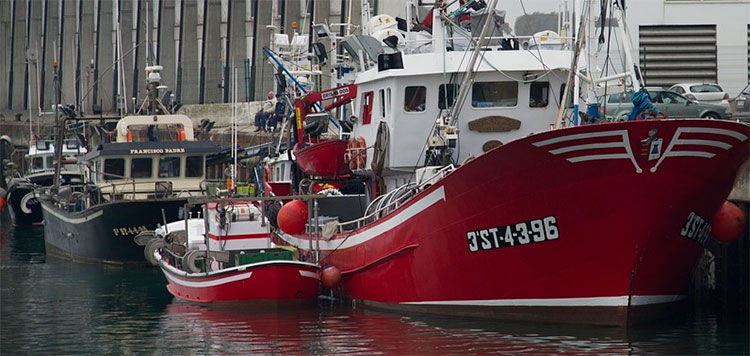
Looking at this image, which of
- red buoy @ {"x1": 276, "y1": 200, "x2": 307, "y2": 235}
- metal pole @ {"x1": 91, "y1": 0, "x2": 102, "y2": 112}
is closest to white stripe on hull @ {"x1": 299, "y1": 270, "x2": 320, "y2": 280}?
red buoy @ {"x1": 276, "y1": 200, "x2": 307, "y2": 235}

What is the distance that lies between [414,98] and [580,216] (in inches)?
193

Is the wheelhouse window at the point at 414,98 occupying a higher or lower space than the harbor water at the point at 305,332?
higher

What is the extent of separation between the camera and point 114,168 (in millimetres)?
30859

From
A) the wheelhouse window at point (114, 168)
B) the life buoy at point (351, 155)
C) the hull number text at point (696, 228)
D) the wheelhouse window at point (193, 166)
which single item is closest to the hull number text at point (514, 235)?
the hull number text at point (696, 228)

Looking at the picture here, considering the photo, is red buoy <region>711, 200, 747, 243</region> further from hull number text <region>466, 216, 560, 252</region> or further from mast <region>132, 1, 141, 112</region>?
mast <region>132, 1, 141, 112</region>

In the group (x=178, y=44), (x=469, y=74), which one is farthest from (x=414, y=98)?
(x=178, y=44)

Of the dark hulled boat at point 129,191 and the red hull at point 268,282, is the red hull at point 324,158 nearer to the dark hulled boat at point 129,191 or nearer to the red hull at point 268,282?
the red hull at point 268,282

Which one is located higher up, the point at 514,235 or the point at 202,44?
the point at 202,44

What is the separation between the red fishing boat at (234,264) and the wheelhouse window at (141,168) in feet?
19.7

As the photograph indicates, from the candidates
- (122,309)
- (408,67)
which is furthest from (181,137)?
(408,67)

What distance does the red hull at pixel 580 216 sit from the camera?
1642cm

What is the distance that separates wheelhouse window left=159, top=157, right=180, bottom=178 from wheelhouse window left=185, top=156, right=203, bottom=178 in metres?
0.24

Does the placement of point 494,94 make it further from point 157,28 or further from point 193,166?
point 157,28

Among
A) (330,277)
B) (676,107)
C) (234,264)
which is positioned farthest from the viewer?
(676,107)
